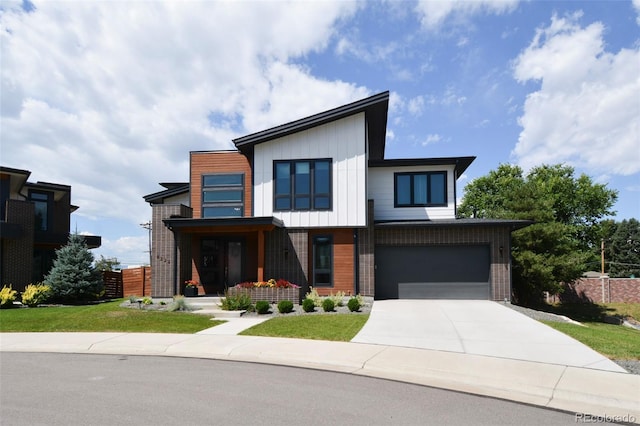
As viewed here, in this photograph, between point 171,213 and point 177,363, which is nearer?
point 177,363

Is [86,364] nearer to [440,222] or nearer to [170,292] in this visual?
[170,292]

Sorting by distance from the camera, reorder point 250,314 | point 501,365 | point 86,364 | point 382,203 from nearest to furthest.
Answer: point 501,365 → point 86,364 → point 250,314 → point 382,203

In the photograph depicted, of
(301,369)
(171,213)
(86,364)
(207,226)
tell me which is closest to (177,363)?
(86,364)

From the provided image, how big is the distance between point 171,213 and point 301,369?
43.4 feet

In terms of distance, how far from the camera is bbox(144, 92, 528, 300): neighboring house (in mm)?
19000

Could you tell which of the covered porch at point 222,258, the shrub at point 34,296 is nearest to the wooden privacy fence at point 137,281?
the covered porch at point 222,258

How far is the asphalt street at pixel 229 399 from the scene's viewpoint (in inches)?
215

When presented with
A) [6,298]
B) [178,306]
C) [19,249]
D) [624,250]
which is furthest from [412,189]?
[624,250]

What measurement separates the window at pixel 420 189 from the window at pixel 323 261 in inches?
157

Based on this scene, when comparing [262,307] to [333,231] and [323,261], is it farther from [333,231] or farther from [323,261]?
[333,231]

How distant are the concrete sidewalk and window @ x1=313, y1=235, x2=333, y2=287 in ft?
27.0

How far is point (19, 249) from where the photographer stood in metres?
21.6

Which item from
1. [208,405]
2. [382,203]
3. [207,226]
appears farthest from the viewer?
[382,203]

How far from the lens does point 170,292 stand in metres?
18.9
